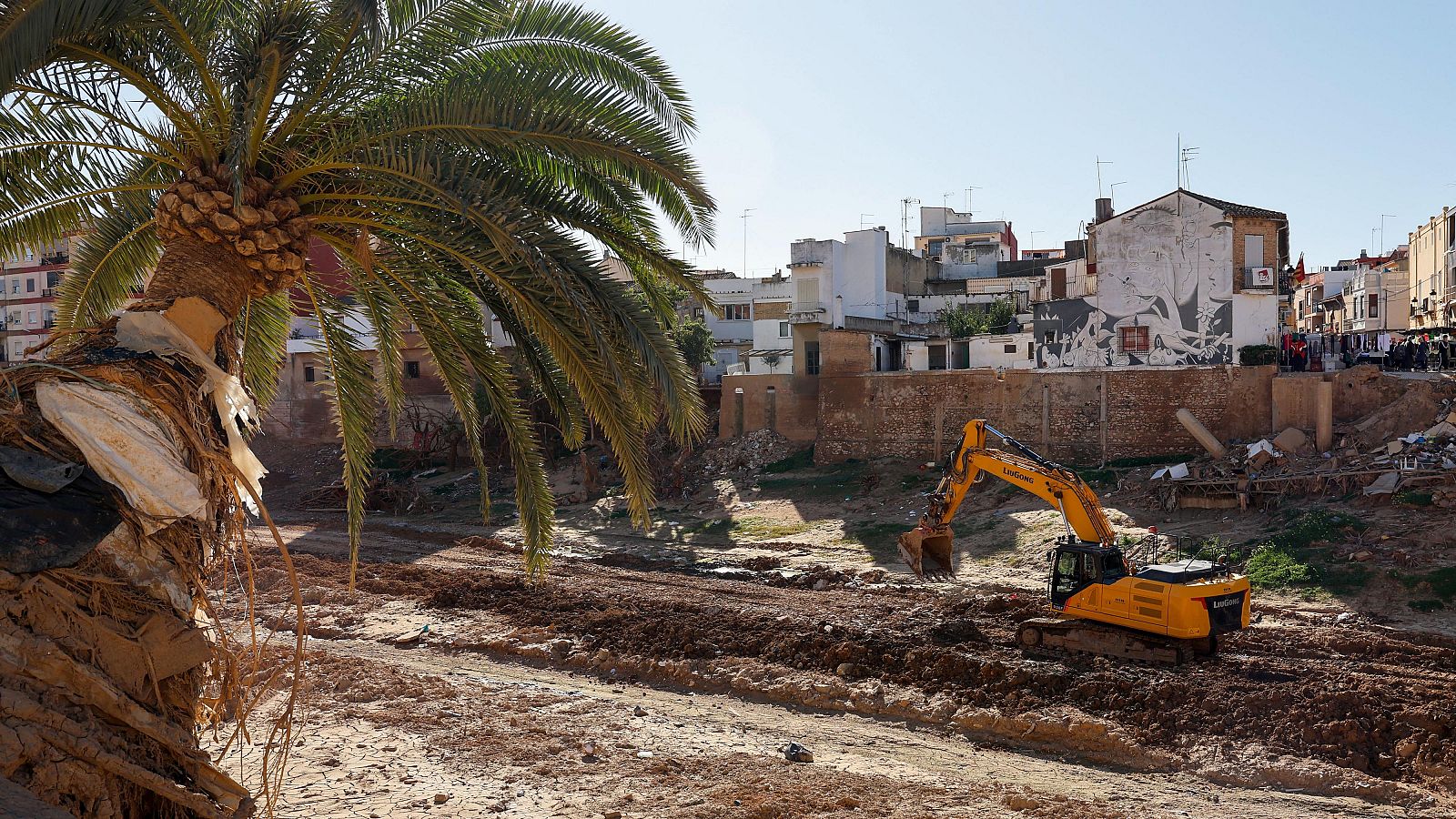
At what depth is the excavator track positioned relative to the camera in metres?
14.5

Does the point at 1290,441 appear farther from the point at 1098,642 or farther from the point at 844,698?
the point at 844,698

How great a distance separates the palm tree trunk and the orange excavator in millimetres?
11185

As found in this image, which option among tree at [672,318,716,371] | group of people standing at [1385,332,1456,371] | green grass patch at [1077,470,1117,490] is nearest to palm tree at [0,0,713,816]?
green grass patch at [1077,470,1117,490]

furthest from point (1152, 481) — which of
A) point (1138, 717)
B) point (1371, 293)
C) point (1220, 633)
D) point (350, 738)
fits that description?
point (1371, 293)

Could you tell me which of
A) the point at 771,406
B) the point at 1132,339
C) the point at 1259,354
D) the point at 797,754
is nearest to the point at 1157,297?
the point at 1132,339

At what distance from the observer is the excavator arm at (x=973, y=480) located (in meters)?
15.9

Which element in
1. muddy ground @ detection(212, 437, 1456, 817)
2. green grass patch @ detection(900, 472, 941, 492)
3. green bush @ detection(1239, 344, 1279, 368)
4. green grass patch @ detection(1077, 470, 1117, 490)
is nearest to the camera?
muddy ground @ detection(212, 437, 1456, 817)

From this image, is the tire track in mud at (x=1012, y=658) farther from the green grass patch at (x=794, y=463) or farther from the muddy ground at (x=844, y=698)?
the green grass patch at (x=794, y=463)

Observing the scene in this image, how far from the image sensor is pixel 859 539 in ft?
83.4

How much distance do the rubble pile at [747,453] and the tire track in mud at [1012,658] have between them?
11729 millimetres

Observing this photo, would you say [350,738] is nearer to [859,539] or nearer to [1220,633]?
[1220,633]

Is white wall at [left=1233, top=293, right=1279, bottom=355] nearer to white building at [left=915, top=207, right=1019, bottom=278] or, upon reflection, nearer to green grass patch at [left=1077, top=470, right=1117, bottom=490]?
green grass patch at [left=1077, top=470, right=1117, bottom=490]

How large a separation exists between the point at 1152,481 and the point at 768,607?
11.0 meters

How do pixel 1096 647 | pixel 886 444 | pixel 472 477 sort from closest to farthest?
pixel 1096 647, pixel 886 444, pixel 472 477
